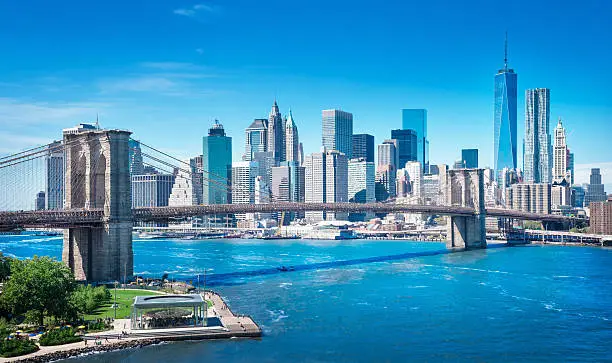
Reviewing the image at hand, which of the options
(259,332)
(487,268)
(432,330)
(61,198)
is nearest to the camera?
(259,332)

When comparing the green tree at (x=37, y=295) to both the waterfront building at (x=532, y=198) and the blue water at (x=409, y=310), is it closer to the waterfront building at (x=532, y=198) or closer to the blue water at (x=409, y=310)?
the blue water at (x=409, y=310)

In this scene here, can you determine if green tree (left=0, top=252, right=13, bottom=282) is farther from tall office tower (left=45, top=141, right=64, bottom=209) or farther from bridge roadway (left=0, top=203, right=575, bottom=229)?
tall office tower (left=45, top=141, right=64, bottom=209)

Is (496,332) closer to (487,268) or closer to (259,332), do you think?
(259,332)

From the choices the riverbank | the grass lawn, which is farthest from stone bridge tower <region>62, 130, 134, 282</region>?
the riverbank

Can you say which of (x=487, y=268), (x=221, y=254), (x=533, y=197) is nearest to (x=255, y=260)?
(x=221, y=254)

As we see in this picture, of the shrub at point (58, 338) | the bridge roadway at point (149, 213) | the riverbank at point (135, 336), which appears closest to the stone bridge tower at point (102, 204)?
the bridge roadway at point (149, 213)

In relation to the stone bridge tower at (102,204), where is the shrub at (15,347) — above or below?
below
